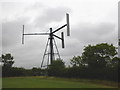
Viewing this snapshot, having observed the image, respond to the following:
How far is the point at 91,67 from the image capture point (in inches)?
1662

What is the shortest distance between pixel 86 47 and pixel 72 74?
11275 millimetres

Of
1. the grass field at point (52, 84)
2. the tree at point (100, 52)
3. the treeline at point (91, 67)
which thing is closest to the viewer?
the grass field at point (52, 84)

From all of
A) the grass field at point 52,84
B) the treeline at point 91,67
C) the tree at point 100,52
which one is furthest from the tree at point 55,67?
the grass field at point 52,84

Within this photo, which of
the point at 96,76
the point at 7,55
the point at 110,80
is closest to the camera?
the point at 110,80

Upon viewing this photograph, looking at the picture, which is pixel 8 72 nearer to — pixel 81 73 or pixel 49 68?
pixel 49 68

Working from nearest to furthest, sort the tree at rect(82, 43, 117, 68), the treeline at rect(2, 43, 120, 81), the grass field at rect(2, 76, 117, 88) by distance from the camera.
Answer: the grass field at rect(2, 76, 117, 88)
the treeline at rect(2, 43, 120, 81)
the tree at rect(82, 43, 117, 68)

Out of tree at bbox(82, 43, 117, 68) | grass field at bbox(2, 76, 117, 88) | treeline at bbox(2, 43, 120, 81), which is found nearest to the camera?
grass field at bbox(2, 76, 117, 88)

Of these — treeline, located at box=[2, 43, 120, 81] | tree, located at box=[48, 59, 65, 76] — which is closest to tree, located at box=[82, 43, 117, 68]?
treeline, located at box=[2, 43, 120, 81]

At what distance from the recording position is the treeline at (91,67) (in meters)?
36.2

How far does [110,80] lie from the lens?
34.3 m

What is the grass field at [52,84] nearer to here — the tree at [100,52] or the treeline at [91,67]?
the treeline at [91,67]

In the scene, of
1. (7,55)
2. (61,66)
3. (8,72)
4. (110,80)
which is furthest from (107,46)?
(7,55)

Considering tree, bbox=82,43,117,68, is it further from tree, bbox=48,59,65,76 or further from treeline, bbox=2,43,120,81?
tree, bbox=48,59,65,76

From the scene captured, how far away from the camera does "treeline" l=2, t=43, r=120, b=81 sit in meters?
36.2
